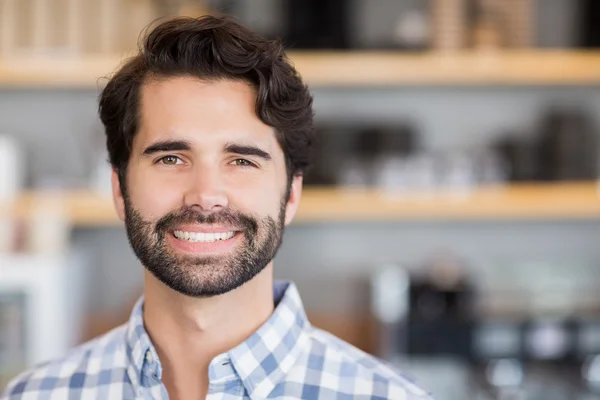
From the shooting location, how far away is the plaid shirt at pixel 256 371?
1.13 metres

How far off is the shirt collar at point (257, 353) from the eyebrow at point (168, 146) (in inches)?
9.3

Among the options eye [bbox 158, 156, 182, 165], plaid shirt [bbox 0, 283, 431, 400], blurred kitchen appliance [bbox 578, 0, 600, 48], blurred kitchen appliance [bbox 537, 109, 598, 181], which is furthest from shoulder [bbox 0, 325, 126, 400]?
blurred kitchen appliance [bbox 578, 0, 600, 48]

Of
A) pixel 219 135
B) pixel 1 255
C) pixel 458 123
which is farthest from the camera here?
pixel 458 123

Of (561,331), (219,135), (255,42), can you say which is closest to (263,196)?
(219,135)

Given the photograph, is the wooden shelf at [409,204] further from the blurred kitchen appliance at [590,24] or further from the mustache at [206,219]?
the mustache at [206,219]

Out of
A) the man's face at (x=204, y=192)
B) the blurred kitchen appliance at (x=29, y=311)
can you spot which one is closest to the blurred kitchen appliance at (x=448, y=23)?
the blurred kitchen appliance at (x=29, y=311)

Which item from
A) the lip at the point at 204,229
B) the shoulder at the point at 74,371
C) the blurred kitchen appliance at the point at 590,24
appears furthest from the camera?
the blurred kitchen appliance at the point at 590,24

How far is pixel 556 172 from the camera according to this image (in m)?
2.77

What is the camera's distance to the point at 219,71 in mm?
1123

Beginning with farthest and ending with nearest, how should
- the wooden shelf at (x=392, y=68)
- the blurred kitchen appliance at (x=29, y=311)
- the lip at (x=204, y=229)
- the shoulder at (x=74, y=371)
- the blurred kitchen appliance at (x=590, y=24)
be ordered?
the blurred kitchen appliance at (x=590, y=24)
the wooden shelf at (x=392, y=68)
the blurred kitchen appliance at (x=29, y=311)
the shoulder at (x=74, y=371)
the lip at (x=204, y=229)

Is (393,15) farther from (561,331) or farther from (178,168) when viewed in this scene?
(178,168)

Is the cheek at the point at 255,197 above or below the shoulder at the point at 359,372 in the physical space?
above

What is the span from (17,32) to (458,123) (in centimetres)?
143

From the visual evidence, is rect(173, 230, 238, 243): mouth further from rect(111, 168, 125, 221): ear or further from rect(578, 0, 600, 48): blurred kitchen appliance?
rect(578, 0, 600, 48): blurred kitchen appliance
